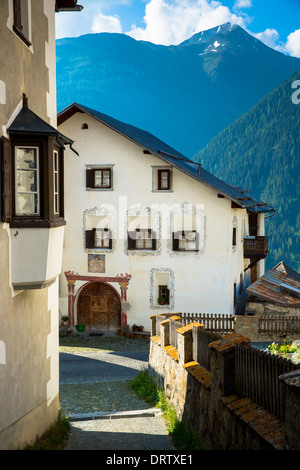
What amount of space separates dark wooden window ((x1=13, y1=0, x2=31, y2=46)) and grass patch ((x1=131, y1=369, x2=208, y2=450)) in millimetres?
6740

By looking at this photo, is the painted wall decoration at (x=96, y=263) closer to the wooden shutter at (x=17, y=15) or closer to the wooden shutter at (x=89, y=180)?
the wooden shutter at (x=89, y=180)

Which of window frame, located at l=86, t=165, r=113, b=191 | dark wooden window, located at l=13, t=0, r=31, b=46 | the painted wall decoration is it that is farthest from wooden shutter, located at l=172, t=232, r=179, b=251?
dark wooden window, located at l=13, t=0, r=31, b=46

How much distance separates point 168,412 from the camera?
1135cm

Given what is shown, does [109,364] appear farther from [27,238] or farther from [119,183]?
[27,238]

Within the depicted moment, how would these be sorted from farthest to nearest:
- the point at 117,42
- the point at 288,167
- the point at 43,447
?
the point at 117,42 < the point at 288,167 < the point at 43,447

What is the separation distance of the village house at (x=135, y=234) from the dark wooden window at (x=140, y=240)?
0.05 metres

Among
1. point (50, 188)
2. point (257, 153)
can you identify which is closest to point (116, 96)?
point (257, 153)

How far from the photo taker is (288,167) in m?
103

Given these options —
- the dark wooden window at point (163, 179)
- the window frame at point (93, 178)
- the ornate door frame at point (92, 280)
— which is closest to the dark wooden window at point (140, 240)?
the ornate door frame at point (92, 280)

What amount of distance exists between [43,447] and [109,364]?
437 inches

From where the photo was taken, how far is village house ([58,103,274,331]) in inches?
958

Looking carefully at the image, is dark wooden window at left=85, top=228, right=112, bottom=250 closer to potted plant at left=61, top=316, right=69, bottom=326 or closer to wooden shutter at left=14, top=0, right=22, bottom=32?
potted plant at left=61, top=316, right=69, bottom=326

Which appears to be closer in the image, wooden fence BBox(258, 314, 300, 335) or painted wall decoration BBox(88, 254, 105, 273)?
wooden fence BBox(258, 314, 300, 335)

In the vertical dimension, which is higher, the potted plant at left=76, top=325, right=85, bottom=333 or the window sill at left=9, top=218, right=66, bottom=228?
the window sill at left=9, top=218, right=66, bottom=228
